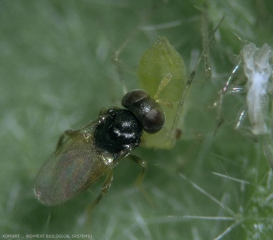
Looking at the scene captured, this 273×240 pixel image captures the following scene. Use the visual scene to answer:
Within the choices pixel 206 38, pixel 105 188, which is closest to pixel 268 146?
pixel 206 38

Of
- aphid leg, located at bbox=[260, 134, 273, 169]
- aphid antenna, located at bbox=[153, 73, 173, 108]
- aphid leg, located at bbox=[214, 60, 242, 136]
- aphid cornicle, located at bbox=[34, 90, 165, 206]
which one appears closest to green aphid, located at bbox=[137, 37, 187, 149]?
aphid antenna, located at bbox=[153, 73, 173, 108]

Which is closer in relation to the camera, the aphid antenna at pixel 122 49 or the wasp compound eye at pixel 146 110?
the wasp compound eye at pixel 146 110

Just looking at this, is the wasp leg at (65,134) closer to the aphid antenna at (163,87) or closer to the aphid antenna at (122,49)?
the aphid antenna at (122,49)

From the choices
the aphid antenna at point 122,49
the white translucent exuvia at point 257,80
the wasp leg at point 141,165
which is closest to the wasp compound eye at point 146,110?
the wasp leg at point 141,165

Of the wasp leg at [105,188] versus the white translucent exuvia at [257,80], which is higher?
the white translucent exuvia at [257,80]

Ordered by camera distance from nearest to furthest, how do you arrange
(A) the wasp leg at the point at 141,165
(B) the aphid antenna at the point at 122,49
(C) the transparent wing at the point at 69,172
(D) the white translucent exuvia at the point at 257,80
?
(D) the white translucent exuvia at the point at 257,80 < (C) the transparent wing at the point at 69,172 < (A) the wasp leg at the point at 141,165 < (B) the aphid antenna at the point at 122,49

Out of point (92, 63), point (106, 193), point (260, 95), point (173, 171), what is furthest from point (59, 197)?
point (260, 95)

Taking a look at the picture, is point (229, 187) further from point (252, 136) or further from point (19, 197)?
point (19, 197)

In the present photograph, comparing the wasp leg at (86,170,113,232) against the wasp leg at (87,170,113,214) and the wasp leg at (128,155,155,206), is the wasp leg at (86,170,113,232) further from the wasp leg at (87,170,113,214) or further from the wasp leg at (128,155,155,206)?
the wasp leg at (128,155,155,206)
